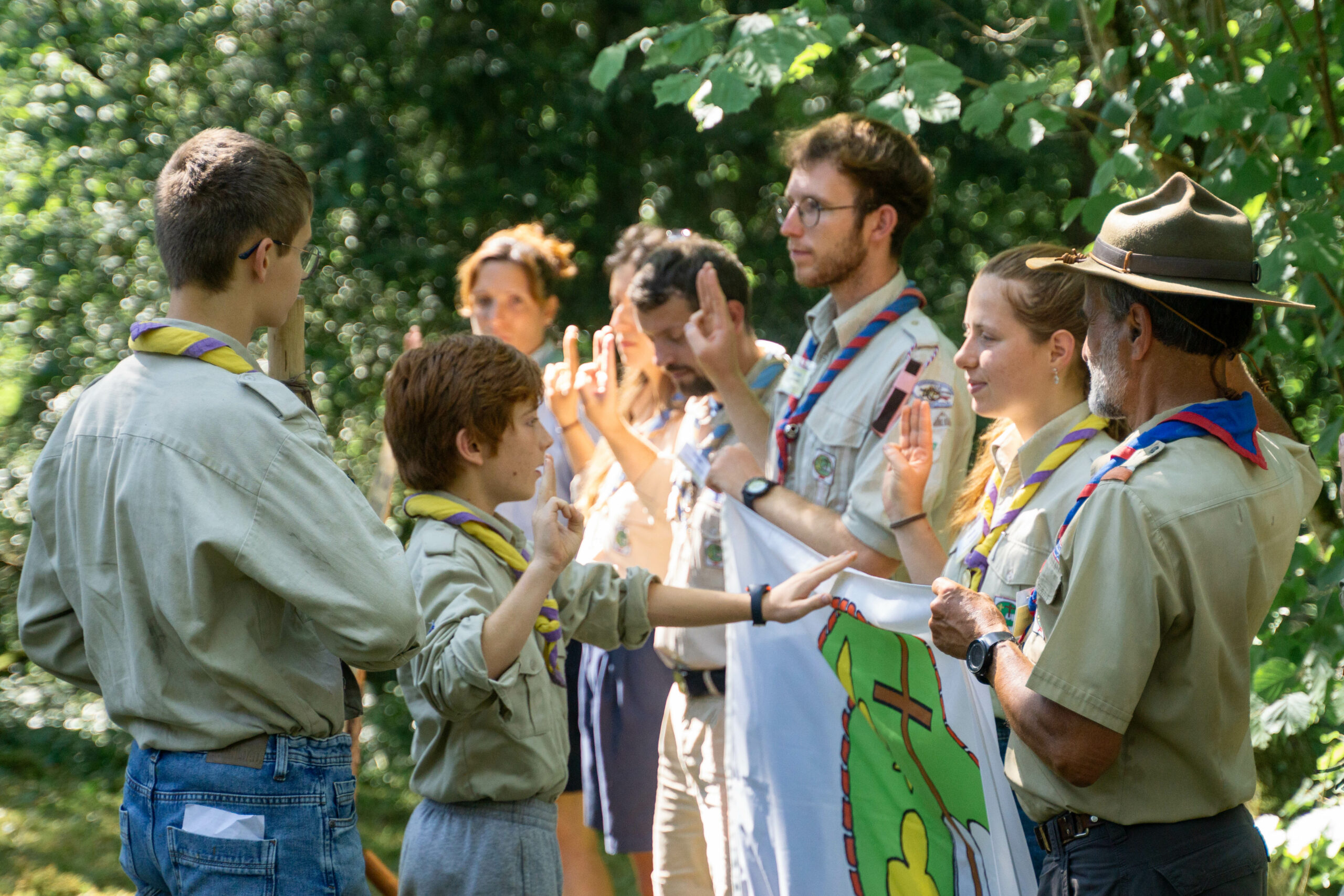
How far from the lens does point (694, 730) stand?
3.75 metres

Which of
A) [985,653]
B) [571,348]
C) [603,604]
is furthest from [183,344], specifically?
[571,348]

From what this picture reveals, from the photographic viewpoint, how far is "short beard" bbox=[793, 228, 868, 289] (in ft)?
12.2

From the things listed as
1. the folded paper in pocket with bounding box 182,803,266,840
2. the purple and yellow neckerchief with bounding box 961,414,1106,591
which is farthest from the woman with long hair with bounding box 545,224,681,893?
the folded paper in pocket with bounding box 182,803,266,840

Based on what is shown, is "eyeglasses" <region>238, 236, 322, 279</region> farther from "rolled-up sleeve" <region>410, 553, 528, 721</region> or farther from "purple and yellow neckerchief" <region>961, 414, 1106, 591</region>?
"purple and yellow neckerchief" <region>961, 414, 1106, 591</region>

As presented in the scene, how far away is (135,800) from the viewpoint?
2.32 metres

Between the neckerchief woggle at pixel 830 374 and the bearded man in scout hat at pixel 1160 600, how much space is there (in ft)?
4.20

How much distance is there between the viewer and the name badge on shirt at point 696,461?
12.3ft

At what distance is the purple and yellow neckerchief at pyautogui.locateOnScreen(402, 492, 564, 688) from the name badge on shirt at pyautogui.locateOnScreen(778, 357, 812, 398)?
115cm

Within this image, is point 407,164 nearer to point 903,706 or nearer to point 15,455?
point 15,455

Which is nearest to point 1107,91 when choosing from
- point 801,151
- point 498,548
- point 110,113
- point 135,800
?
point 801,151

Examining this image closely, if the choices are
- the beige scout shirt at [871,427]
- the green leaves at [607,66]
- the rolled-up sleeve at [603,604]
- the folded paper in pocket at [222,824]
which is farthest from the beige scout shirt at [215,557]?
the green leaves at [607,66]

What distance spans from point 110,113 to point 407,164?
184 centimetres

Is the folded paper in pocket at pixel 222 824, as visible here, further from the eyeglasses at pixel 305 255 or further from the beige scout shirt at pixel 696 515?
the beige scout shirt at pixel 696 515

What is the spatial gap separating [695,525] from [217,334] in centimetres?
184
